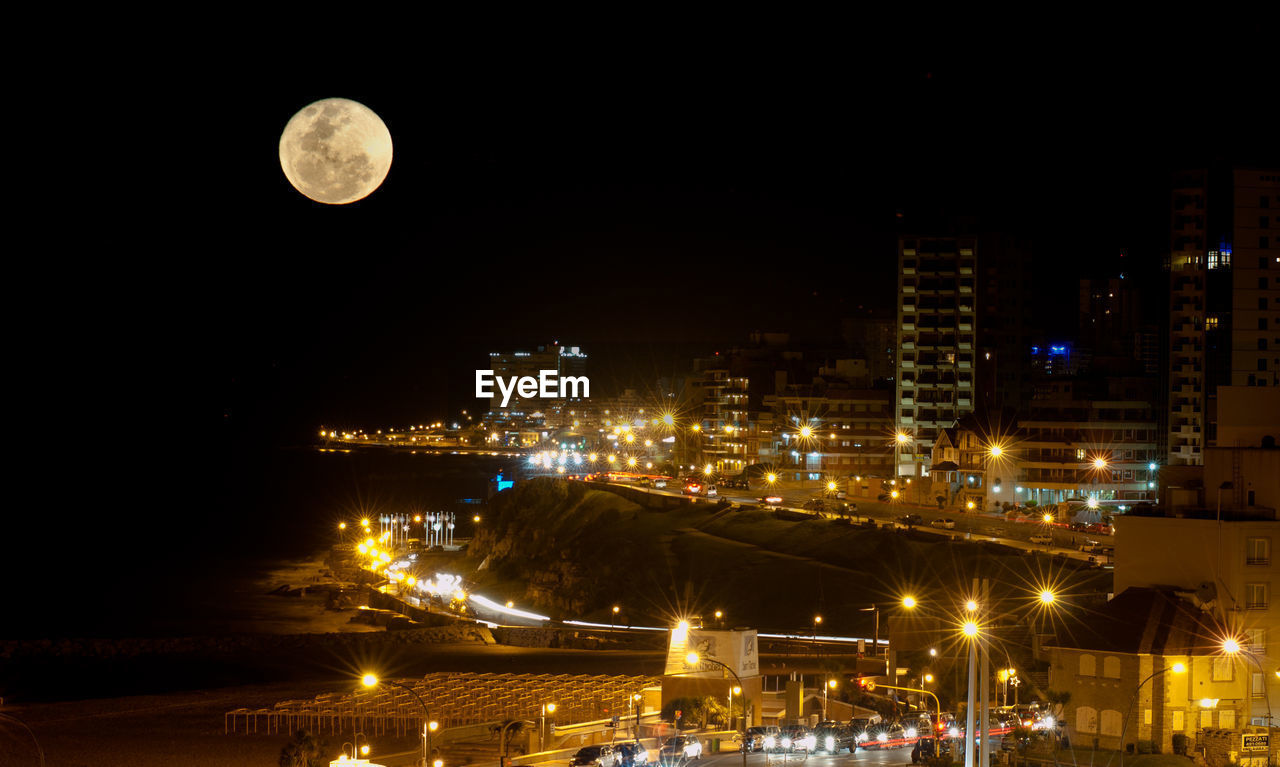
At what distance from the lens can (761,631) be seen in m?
36.3

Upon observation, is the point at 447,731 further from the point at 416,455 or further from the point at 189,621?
the point at 416,455

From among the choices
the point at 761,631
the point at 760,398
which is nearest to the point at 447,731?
the point at 761,631

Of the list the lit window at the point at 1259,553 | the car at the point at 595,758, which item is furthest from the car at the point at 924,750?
the lit window at the point at 1259,553

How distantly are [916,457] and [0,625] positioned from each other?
139ft

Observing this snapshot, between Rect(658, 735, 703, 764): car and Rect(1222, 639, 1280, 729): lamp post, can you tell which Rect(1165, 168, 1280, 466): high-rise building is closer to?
Rect(1222, 639, 1280, 729): lamp post

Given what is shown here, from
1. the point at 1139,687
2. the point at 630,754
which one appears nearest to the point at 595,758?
the point at 630,754

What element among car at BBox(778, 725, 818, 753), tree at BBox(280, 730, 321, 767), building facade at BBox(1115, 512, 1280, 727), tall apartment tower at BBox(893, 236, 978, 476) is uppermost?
Result: tall apartment tower at BBox(893, 236, 978, 476)

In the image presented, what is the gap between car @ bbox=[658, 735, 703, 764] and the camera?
60.8 ft

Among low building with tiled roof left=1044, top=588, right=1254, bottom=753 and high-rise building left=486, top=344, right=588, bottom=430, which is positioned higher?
high-rise building left=486, top=344, right=588, bottom=430

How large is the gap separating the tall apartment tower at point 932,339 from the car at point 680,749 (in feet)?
139

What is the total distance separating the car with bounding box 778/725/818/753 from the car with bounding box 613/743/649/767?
2.23m

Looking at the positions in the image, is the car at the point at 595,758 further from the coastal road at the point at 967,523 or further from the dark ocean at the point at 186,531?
the dark ocean at the point at 186,531

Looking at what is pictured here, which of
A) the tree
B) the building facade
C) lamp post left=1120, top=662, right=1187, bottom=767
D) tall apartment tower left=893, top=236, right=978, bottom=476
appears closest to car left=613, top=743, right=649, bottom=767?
the tree

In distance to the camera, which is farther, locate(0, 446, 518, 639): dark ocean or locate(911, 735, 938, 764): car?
locate(0, 446, 518, 639): dark ocean
